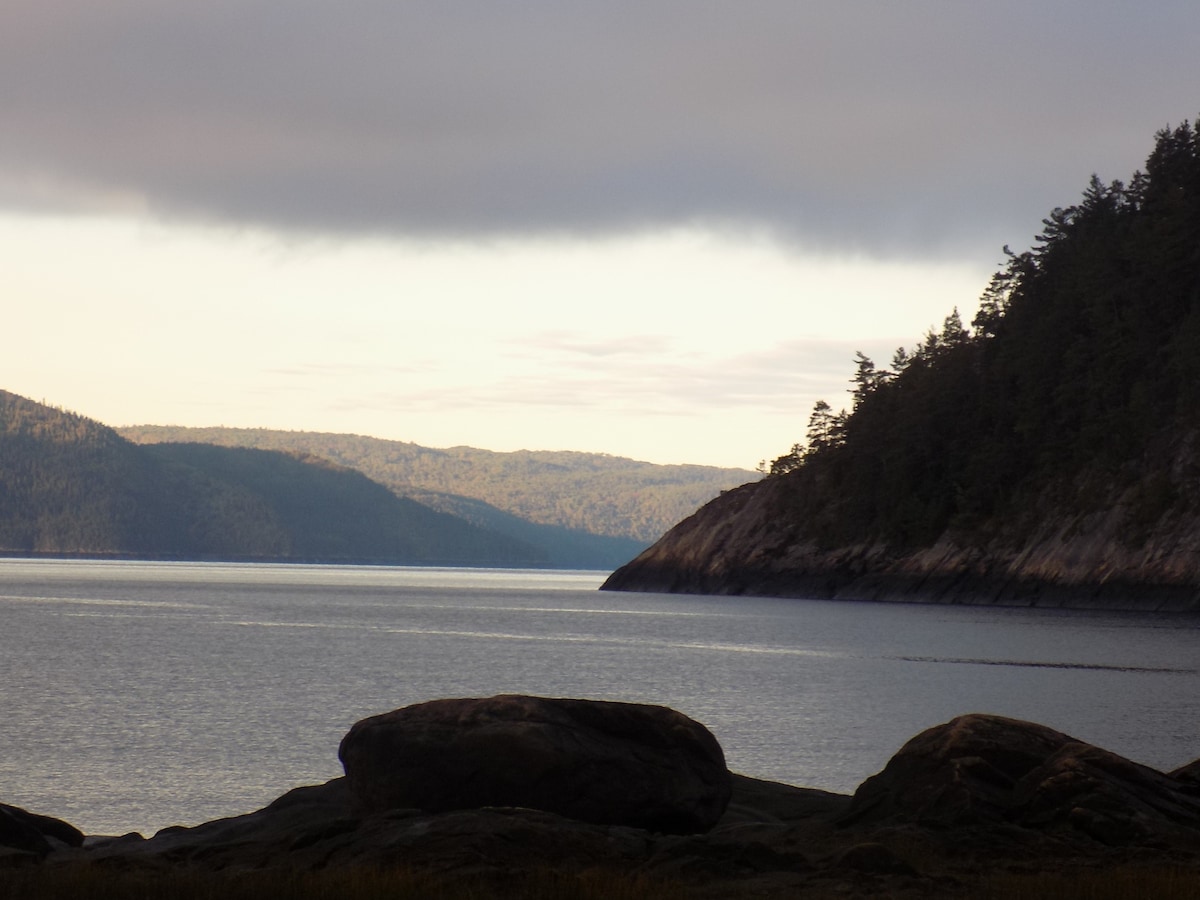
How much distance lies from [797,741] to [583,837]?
22.6 metres

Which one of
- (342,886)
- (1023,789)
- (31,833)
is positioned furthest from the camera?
(31,833)

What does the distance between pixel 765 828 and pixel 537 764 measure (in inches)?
124

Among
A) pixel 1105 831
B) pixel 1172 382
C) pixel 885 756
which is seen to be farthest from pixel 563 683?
pixel 1172 382

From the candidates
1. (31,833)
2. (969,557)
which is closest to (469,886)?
(31,833)

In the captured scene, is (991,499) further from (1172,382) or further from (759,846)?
(759,846)

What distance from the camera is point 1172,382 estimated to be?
10262cm

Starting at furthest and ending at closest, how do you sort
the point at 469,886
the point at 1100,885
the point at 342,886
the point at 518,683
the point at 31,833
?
the point at 518,683, the point at 31,833, the point at 469,886, the point at 1100,885, the point at 342,886

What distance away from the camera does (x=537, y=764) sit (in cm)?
1931

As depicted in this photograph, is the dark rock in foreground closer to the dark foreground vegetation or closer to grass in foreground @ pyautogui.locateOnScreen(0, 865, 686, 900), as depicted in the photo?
the dark foreground vegetation

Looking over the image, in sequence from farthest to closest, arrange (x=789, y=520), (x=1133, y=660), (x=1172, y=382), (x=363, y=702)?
(x=789, y=520) → (x=1172, y=382) → (x=1133, y=660) → (x=363, y=702)

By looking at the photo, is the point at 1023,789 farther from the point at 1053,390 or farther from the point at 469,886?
the point at 1053,390

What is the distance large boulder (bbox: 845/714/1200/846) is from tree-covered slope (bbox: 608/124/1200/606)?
75.1 metres

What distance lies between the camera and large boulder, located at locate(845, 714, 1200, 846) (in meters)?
17.9

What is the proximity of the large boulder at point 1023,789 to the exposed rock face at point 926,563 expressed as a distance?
245 ft
